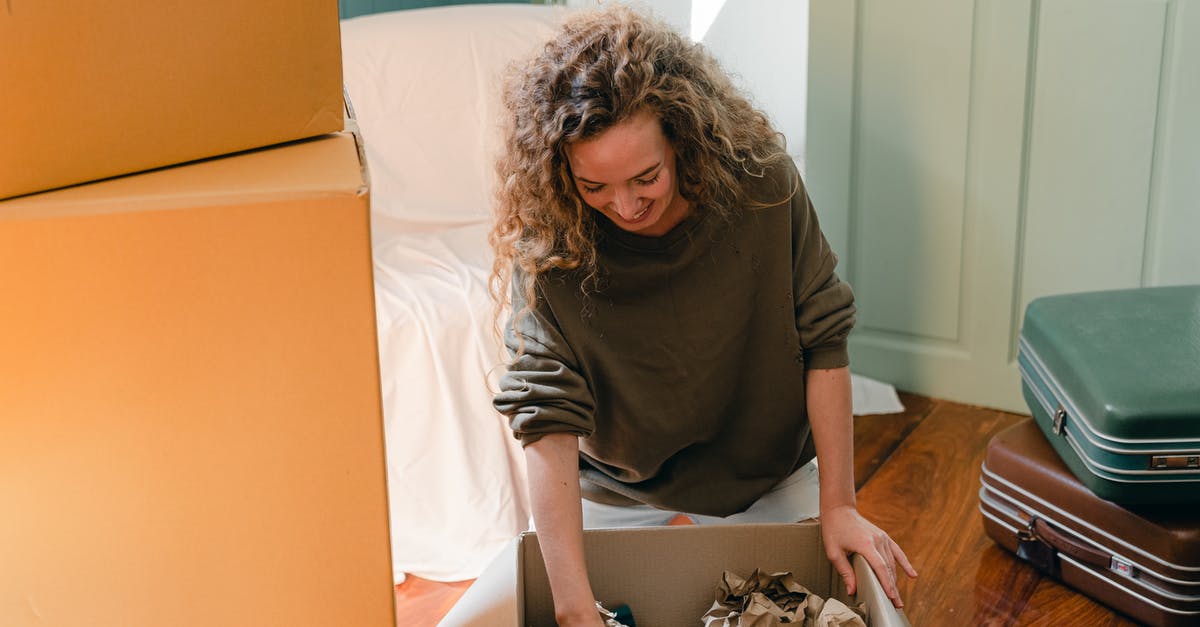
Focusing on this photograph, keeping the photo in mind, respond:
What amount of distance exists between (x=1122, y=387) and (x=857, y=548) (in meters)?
0.74

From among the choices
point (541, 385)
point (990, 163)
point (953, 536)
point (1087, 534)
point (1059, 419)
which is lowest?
point (953, 536)

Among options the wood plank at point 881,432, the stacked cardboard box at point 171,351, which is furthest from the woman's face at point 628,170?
the wood plank at point 881,432

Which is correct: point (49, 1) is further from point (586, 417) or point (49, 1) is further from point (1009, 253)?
point (1009, 253)

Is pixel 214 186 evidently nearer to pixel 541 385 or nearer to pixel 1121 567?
pixel 541 385

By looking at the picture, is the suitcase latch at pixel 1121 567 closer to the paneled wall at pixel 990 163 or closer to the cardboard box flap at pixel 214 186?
the paneled wall at pixel 990 163

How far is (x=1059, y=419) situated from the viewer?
1709mm

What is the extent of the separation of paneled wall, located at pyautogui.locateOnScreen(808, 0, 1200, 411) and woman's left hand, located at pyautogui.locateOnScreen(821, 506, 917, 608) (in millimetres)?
1409

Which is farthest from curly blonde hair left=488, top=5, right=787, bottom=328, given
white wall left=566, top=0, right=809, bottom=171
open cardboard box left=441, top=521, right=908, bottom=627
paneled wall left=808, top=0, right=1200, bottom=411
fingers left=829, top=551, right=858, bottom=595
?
white wall left=566, top=0, right=809, bottom=171

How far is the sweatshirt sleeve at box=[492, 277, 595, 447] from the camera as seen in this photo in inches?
43.4

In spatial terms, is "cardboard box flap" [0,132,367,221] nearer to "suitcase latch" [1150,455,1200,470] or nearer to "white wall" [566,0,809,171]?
"suitcase latch" [1150,455,1200,470]

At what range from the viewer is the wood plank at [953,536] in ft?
5.60

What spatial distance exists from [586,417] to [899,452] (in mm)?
1312

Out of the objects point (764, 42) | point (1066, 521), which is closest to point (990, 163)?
point (764, 42)

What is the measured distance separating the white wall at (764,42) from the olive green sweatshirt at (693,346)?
4.69 feet
